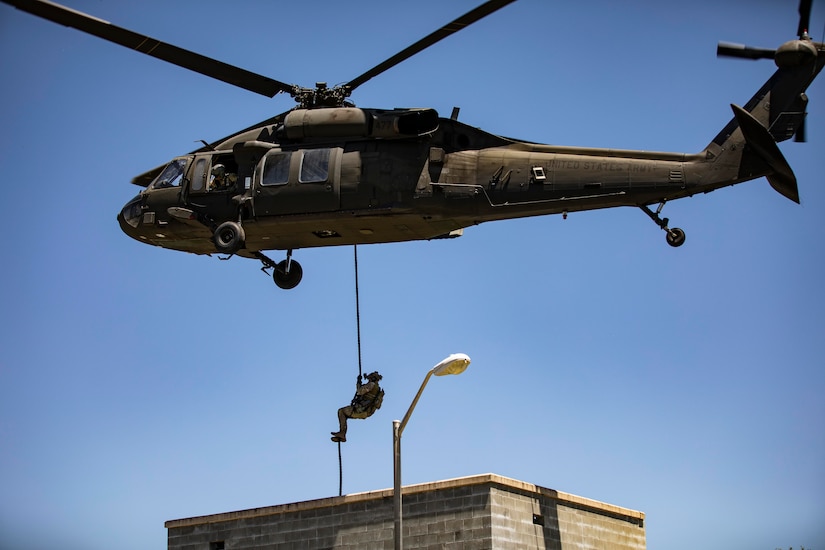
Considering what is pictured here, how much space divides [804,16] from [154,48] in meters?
12.8

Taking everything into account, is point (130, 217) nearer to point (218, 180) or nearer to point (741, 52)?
point (218, 180)

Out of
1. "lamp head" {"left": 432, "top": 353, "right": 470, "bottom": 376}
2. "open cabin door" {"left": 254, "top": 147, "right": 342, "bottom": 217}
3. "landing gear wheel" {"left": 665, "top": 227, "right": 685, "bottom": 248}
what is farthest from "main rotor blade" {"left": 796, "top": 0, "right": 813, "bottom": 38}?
"lamp head" {"left": 432, "top": 353, "right": 470, "bottom": 376}

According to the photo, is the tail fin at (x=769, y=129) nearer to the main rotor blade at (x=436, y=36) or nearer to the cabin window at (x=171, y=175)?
the main rotor blade at (x=436, y=36)

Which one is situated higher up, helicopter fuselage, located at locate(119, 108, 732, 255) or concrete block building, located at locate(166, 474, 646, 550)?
helicopter fuselage, located at locate(119, 108, 732, 255)

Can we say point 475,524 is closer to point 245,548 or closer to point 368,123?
point 245,548

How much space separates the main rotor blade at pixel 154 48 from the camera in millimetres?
27875

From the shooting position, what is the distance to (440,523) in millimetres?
27266

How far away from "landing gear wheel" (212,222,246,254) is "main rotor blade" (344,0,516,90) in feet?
12.4

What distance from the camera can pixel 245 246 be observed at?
28.0 metres

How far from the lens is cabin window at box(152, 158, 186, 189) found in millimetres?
28750

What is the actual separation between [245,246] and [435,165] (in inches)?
170

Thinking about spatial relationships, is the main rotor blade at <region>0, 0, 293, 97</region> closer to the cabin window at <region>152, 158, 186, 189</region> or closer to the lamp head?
the cabin window at <region>152, 158, 186, 189</region>

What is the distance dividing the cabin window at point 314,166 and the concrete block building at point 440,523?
6.36m

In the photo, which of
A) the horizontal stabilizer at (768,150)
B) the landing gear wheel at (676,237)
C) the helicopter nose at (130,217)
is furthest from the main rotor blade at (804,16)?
the helicopter nose at (130,217)
